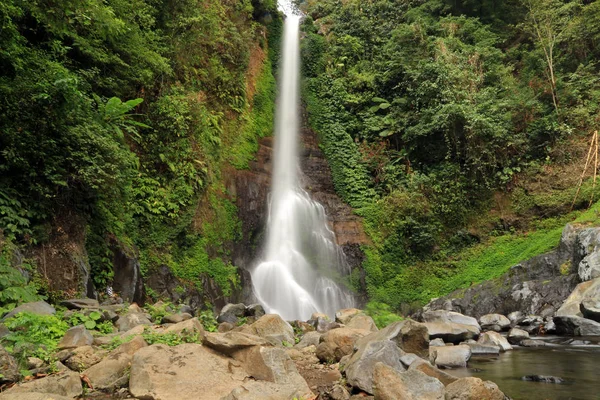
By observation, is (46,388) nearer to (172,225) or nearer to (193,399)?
(193,399)

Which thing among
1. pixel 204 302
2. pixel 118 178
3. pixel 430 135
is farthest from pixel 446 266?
pixel 118 178

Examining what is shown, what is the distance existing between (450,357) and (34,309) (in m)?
6.44

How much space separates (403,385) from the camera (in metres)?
4.45

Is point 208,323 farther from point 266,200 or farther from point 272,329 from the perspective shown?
point 266,200

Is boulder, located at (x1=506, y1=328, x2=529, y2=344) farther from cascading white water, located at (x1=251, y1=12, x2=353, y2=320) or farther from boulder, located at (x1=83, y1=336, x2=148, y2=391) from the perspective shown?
boulder, located at (x1=83, y1=336, x2=148, y2=391)

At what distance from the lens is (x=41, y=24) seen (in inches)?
354

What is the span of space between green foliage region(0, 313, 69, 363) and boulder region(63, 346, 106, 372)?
0.75 ft

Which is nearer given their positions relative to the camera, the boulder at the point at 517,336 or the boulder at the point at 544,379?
the boulder at the point at 544,379

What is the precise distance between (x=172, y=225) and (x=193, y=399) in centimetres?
869

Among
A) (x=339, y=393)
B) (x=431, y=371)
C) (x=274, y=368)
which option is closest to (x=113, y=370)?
(x=274, y=368)

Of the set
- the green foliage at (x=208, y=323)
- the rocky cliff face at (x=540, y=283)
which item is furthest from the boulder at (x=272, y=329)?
the rocky cliff face at (x=540, y=283)

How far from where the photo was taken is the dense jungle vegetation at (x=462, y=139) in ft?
55.3

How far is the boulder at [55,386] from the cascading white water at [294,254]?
9.08m

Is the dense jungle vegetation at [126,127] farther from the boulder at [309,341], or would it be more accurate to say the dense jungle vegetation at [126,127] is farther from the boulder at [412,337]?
the boulder at [412,337]
